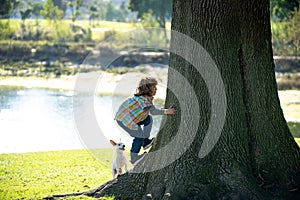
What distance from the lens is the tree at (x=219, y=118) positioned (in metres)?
7.13

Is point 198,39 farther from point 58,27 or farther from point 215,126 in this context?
point 58,27

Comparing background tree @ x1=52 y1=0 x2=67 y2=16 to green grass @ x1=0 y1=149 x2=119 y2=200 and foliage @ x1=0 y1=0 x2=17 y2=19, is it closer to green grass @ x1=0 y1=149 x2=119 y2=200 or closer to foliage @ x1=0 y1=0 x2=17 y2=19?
foliage @ x1=0 y1=0 x2=17 y2=19

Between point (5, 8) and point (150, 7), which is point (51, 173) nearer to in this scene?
point (5, 8)

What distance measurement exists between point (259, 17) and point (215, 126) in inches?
54.2

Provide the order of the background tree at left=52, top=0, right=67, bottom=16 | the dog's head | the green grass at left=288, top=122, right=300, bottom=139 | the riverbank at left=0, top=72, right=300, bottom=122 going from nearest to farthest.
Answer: the dog's head < the green grass at left=288, top=122, right=300, bottom=139 < the riverbank at left=0, top=72, right=300, bottom=122 < the background tree at left=52, top=0, right=67, bottom=16

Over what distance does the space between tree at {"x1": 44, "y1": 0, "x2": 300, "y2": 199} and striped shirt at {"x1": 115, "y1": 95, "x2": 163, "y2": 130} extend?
401mm

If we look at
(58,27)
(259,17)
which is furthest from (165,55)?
(259,17)

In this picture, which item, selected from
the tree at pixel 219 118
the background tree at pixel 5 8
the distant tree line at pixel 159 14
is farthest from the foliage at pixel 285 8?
the tree at pixel 219 118

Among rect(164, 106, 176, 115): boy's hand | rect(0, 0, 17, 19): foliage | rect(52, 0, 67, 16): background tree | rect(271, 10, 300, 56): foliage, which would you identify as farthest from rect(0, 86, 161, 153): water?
rect(52, 0, 67, 16): background tree

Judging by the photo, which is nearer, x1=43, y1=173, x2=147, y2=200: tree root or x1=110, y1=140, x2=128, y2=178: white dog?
x1=43, y1=173, x2=147, y2=200: tree root

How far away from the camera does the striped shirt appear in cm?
771

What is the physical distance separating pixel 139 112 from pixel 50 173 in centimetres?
319

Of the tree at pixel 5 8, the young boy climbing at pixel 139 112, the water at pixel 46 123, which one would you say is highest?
the young boy climbing at pixel 139 112

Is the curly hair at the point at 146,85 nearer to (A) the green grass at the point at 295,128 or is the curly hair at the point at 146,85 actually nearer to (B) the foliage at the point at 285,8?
(A) the green grass at the point at 295,128
